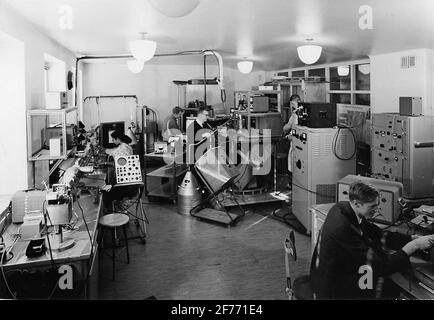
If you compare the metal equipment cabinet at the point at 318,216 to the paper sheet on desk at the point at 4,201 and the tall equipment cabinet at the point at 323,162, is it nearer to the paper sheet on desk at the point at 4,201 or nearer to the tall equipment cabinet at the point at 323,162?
the tall equipment cabinet at the point at 323,162

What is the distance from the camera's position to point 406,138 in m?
3.92

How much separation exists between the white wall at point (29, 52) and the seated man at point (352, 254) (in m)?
2.73

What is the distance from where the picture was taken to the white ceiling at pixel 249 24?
3.12m

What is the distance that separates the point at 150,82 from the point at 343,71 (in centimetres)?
443

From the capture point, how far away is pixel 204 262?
3.79 meters

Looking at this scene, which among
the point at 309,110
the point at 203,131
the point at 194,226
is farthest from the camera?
the point at 203,131

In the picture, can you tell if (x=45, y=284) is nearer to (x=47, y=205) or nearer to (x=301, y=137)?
(x=47, y=205)

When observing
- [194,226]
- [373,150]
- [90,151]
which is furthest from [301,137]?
[90,151]

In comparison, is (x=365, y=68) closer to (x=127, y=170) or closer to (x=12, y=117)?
(x=127, y=170)

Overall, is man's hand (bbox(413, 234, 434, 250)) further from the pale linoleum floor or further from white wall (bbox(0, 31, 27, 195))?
white wall (bbox(0, 31, 27, 195))

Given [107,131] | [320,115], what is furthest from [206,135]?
[320,115]

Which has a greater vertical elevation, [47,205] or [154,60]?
[154,60]

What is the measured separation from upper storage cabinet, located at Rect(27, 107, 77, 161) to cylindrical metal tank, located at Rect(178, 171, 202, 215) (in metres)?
1.57

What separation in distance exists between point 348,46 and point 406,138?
176cm
